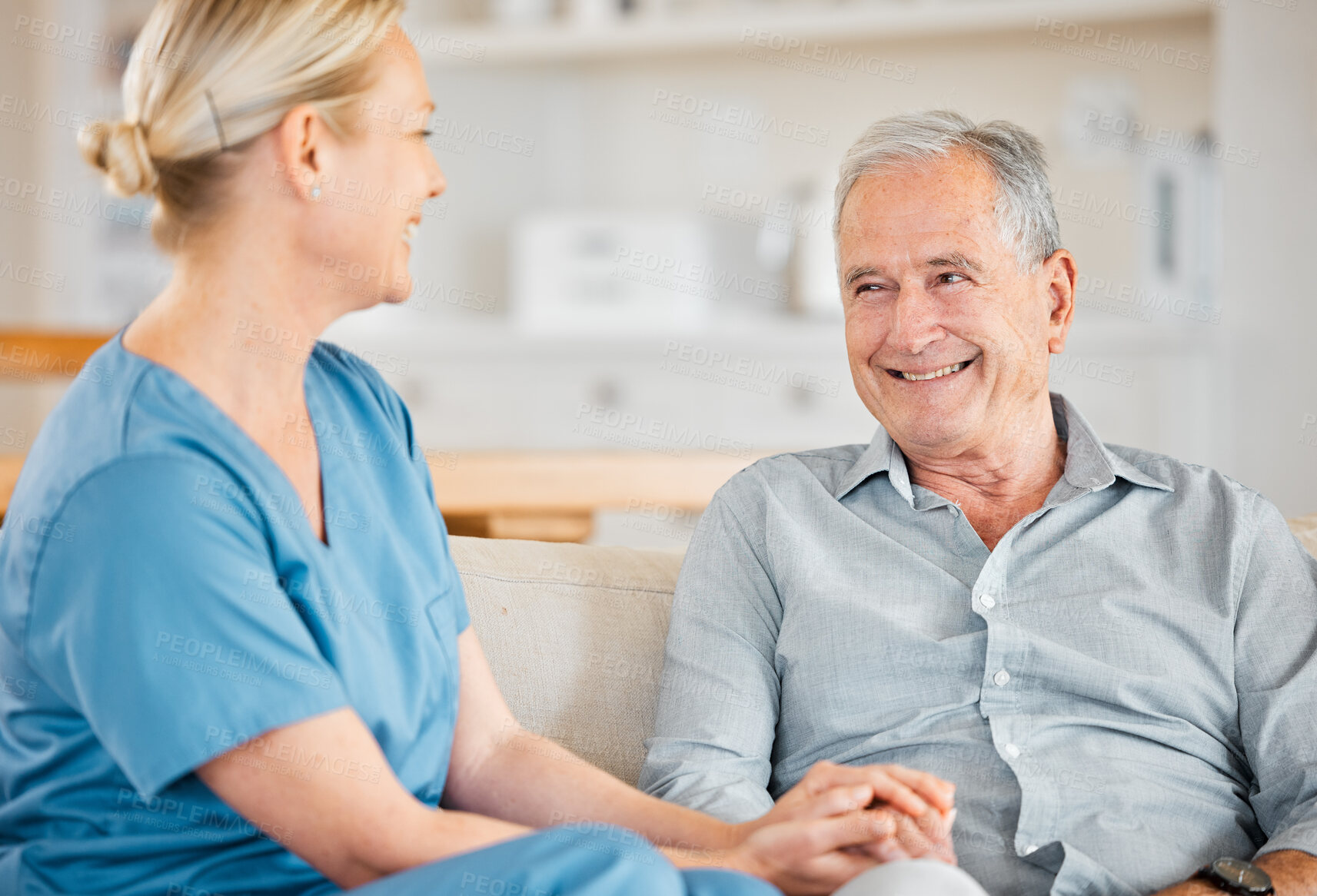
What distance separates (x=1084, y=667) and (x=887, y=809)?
355 millimetres

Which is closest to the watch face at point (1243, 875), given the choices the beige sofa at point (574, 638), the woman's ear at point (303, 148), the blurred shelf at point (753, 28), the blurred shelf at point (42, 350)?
the beige sofa at point (574, 638)

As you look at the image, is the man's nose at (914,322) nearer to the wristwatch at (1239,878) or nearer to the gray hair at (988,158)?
the gray hair at (988,158)

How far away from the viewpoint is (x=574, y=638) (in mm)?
1357

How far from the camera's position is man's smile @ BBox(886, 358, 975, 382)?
1.38 m

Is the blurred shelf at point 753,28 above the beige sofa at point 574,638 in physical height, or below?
above

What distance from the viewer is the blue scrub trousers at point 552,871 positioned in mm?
737

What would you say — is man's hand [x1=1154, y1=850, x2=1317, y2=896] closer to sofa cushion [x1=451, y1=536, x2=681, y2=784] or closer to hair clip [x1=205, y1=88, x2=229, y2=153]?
sofa cushion [x1=451, y1=536, x2=681, y2=784]

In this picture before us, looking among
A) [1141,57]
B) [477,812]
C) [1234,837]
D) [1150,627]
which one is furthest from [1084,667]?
[1141,57]

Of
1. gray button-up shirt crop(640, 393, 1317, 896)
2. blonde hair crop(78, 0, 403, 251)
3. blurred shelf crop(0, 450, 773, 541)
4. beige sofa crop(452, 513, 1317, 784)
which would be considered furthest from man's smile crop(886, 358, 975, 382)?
blonde hair crop(78, 0, 403, 251)

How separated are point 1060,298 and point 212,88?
3.23 ft

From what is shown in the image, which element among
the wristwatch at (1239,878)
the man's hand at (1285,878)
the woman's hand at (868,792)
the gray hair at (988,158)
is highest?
the gray hair at (988,158)

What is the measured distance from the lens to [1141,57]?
3477 millimetres

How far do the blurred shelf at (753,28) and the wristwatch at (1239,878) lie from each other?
8.95 feet

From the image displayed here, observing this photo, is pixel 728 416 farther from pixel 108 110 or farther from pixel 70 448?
pixel 70 448
